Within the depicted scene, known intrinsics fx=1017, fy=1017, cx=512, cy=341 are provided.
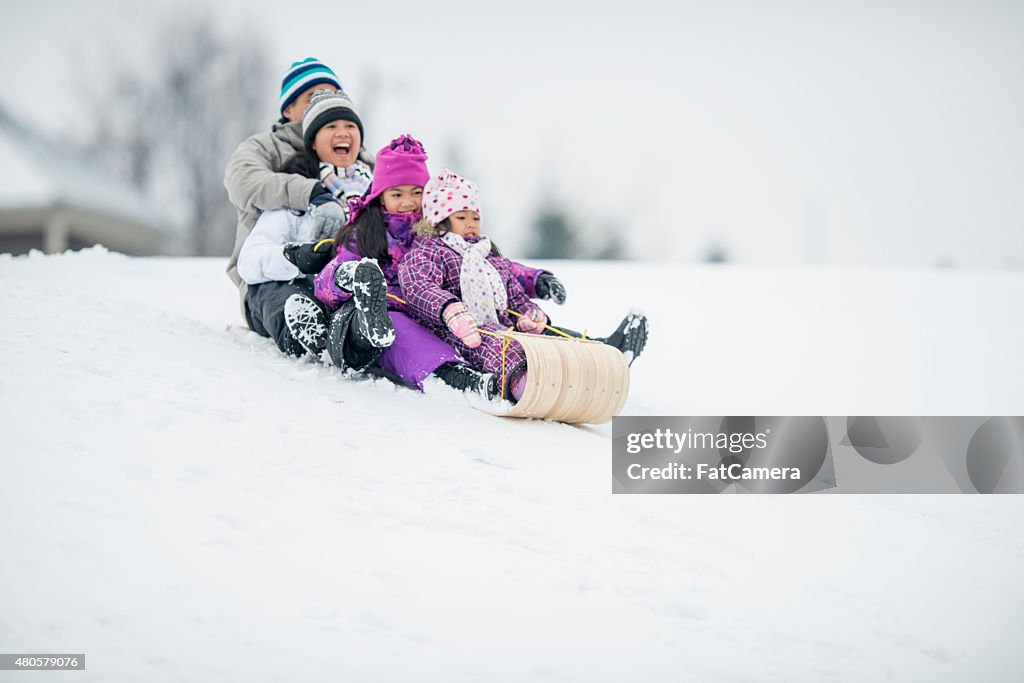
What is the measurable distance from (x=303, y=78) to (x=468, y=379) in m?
1.97

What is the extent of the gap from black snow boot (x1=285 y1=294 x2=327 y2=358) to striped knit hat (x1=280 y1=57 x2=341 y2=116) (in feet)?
4.41

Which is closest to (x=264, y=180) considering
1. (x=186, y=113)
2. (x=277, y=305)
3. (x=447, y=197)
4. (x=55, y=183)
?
(x=277, y=305)

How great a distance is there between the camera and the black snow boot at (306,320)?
3.94 meters

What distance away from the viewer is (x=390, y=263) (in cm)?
405

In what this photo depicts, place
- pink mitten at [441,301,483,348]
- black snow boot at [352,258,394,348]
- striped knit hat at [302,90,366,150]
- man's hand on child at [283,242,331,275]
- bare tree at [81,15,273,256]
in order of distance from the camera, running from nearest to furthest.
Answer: black snow boot at [352,258,394,348], pink mitten at [441,301,483,348], man's hand on child at [283,242,331,275], striped knit hat at [302,90,366,150], bare tree at [81,15,273,256]

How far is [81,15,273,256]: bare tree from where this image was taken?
18547 millimetres

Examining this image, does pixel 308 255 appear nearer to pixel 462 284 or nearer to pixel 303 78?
pixel 462 284

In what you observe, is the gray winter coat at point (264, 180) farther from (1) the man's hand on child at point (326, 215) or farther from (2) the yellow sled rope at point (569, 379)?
(2) the yellow sled rope at point (569, 379)

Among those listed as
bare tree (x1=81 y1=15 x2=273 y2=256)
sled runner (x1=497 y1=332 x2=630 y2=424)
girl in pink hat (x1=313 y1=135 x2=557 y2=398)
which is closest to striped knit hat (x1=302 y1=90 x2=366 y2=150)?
girl in pink hat (x1=313 y1=135 x2=557 y2=398)

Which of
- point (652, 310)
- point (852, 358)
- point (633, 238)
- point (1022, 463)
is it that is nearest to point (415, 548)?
point (1022, 463)

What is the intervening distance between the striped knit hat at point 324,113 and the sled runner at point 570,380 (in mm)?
1486

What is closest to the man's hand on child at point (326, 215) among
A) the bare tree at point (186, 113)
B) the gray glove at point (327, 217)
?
the gray glove at point (327, 217)

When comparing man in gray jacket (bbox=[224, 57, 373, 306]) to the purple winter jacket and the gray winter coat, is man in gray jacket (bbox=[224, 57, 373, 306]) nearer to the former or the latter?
the gray winter coat

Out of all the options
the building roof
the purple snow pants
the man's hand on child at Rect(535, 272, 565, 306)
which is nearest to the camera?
the purple snow pants
